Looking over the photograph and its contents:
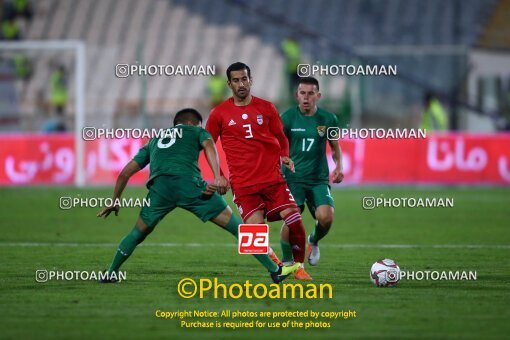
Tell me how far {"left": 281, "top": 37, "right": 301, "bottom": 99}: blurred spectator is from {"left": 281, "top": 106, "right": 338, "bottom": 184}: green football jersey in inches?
610

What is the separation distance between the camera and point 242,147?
10.2 metres

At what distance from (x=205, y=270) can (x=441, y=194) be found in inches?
485

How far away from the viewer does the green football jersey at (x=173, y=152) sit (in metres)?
10.3

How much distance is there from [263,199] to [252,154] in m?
0.45

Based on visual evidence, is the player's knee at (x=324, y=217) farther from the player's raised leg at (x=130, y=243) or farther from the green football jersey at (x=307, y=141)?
the player's raised leg at (x=130, y=243)

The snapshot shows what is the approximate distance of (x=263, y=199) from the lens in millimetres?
10242

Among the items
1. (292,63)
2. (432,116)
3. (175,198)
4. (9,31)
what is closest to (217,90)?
(292,63)

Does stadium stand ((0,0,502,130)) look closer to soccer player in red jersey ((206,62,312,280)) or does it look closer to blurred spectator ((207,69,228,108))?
blurred spectator ((207,69,228,108))

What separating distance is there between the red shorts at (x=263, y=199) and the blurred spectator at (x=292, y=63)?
1689 cm

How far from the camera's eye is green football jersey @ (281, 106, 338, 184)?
1143 centimetres

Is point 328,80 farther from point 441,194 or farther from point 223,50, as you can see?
point 441,194

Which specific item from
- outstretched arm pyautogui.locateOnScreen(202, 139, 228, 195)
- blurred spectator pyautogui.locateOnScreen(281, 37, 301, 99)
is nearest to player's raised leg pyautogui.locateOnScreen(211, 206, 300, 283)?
outstretched arm pyautogui.locateOnScreen(202, 139, 228, 195)

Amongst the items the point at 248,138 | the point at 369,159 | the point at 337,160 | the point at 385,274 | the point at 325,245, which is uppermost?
the point at 369,159

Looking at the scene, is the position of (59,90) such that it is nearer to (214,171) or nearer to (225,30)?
(225,30)
